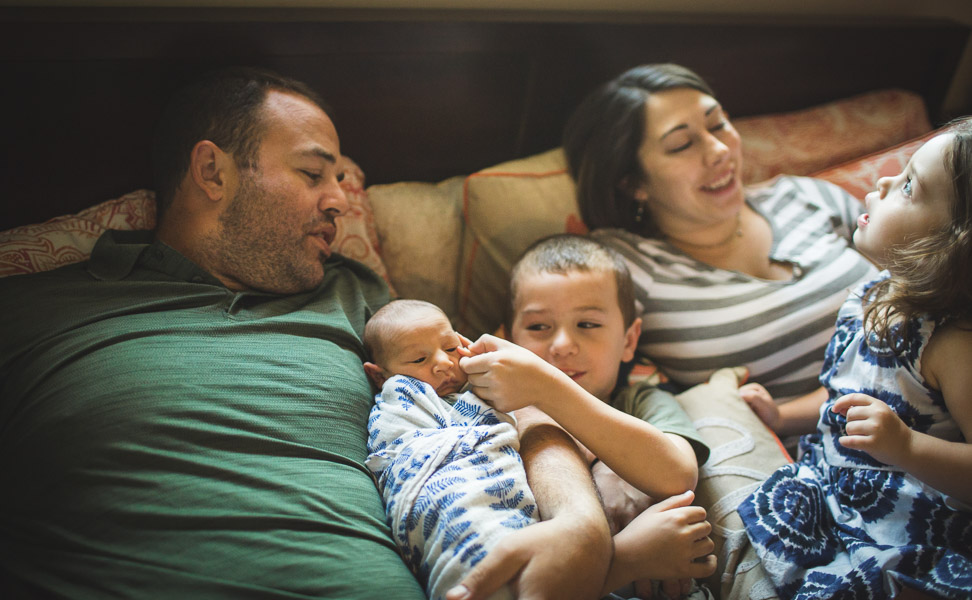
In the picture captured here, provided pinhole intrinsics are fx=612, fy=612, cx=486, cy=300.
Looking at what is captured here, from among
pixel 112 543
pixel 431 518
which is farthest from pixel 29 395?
pixel 431 518

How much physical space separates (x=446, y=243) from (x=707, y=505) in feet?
3.31

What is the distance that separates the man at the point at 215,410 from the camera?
0.98m

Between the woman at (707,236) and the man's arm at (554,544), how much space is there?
24.5 inches

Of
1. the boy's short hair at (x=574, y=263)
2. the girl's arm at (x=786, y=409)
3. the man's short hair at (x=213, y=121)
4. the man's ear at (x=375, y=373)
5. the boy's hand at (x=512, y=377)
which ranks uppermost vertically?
the man's short hair at (x=213, y=121)

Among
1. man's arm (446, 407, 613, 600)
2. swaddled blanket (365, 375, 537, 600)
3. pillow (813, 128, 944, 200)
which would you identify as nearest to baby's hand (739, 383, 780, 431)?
man's arm (446, 407, 613, 600)

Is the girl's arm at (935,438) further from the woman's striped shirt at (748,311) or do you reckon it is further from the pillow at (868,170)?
the pillow at (868,170)

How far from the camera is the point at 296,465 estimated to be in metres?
1.11

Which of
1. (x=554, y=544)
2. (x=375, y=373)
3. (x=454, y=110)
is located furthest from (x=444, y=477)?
(x=454, y=110)

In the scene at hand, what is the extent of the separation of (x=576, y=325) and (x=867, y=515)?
69 centimetres

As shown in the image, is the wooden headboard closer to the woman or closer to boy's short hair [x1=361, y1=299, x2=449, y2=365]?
the woman

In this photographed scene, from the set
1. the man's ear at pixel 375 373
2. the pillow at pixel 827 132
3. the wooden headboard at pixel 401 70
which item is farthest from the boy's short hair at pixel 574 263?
the pillow at pixel 827 132

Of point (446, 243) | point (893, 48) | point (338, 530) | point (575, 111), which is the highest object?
point (893, 48)

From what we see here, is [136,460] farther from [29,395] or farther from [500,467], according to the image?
[500,467]

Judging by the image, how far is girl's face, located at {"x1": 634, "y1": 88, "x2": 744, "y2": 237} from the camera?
1.75 meters
